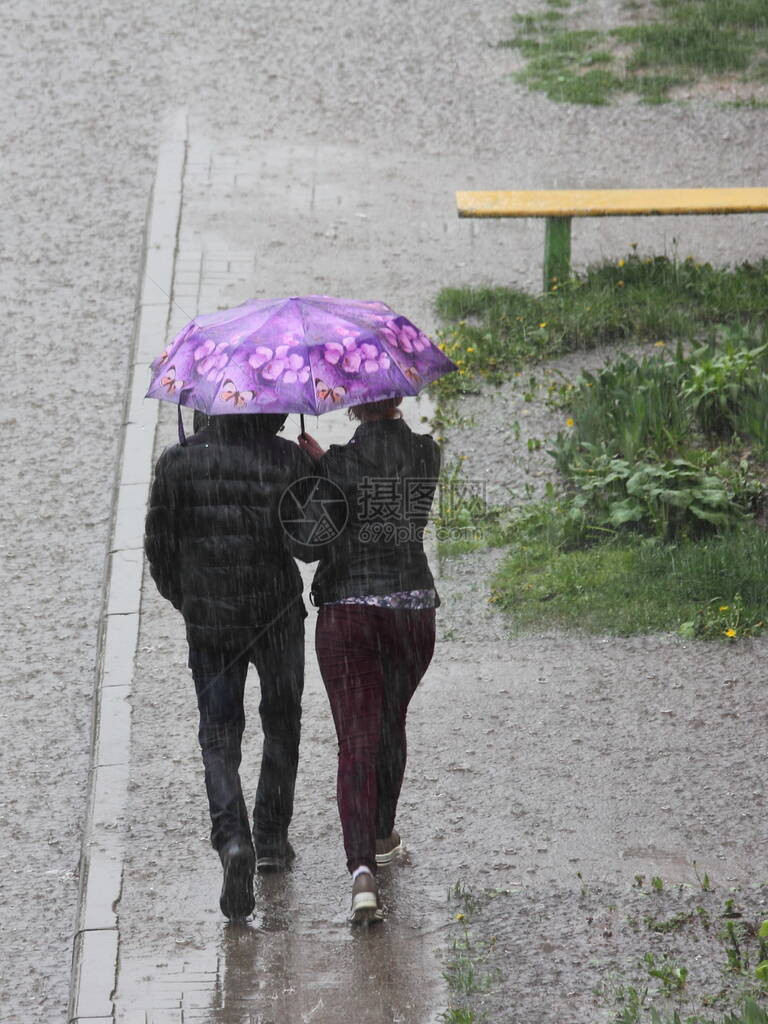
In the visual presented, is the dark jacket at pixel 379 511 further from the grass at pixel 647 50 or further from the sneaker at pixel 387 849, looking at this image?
the grass at pixel 647 50

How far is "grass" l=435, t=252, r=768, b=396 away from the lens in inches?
385

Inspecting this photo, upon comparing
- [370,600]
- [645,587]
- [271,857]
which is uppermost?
[645,587]

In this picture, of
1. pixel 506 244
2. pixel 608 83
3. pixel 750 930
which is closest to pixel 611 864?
pixel 750 930

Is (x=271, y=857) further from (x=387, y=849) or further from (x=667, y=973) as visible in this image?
(x=667, y=973)

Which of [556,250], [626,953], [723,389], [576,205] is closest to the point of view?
[626,953]

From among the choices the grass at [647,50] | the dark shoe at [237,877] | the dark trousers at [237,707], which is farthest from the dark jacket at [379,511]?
the grass at [647,50]

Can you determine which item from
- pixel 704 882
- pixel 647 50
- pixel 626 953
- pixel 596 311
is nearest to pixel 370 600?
pixel 626 953

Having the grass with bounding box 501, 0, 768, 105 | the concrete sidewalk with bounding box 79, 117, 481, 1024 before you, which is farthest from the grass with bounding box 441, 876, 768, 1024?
the grass with bounding box 501, 0, 768, 105

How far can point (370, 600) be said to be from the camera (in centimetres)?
503

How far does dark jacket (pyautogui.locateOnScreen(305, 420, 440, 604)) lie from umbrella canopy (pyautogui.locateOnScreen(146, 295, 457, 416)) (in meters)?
0.21

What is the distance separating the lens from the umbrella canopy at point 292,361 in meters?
4.79

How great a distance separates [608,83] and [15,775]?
31.4 ft

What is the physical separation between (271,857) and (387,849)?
416 mm

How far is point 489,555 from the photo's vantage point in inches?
313
